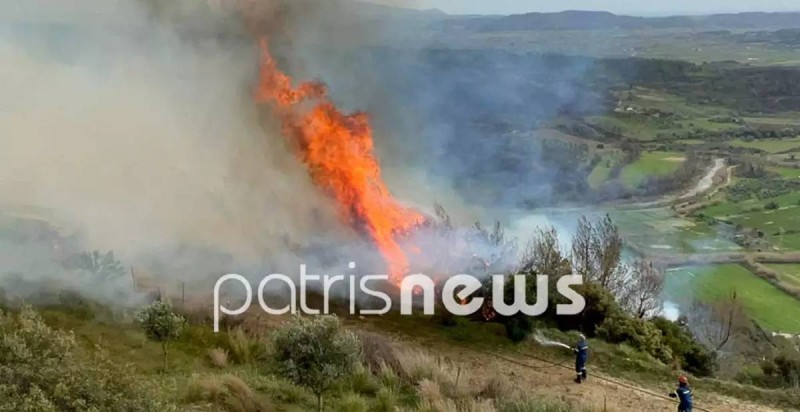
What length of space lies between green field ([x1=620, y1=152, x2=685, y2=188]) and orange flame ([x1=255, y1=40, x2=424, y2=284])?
1423 inches

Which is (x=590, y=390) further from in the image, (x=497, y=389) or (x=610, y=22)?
(x=610, y=22)

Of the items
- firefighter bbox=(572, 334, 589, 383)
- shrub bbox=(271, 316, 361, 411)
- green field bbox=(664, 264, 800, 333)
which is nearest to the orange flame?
firefighter bbox=(572, 334, 589, 383)

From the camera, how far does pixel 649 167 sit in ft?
200

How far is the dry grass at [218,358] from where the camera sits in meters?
16.3

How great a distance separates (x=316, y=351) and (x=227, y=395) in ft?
7.90

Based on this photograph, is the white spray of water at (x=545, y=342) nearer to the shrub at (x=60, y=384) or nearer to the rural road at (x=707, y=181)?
the shrub at (x=60, y=384)

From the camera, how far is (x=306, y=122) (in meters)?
25.8

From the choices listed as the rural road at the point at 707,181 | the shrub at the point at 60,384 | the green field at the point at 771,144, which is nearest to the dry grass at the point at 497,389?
the shrub at the point at 60,384

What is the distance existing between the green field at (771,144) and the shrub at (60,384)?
70.6m

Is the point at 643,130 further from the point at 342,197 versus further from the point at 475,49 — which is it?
the point at 342,197

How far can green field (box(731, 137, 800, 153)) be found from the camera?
68688mm

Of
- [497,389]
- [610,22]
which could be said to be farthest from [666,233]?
[497,389]

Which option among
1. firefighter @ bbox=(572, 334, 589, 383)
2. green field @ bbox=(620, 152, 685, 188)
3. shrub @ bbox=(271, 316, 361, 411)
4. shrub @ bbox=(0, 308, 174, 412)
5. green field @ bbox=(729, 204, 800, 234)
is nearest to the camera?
shrub @ bbox=(0, 308, 174, 412)

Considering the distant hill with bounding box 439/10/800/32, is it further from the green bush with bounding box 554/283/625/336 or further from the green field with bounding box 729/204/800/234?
the green bush with bounding box 554/283/625/336
